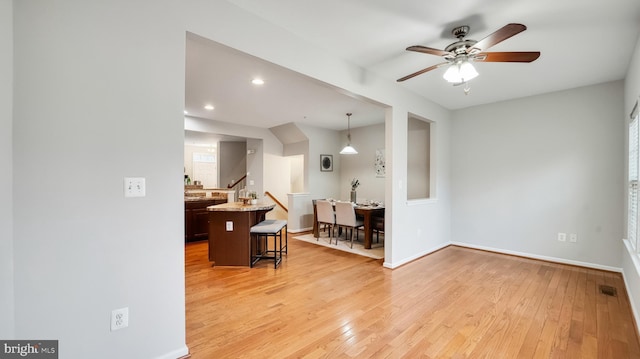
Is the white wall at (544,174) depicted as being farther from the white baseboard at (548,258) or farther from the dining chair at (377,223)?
the dining chair at (377,223)

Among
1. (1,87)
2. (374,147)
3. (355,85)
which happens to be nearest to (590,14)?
(355,85)

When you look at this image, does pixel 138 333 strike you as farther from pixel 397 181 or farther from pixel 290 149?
pixel 290 149

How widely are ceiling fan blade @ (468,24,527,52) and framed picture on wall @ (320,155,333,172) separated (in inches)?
189

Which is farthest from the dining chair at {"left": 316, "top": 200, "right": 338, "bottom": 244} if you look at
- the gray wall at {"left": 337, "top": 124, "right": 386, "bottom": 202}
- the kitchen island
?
the kitchen island

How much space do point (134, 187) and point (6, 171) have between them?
511 mm

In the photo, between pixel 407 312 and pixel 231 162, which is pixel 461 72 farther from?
pixel 231 162

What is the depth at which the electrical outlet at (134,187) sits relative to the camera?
1.58m

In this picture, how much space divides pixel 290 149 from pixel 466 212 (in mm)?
4362

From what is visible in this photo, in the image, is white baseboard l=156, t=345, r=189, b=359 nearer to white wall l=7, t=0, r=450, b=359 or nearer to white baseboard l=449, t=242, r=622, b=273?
white wall l=7, t=0, r=450, b=359

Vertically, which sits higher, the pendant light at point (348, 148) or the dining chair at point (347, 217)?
the pendant light at point (348, 148)

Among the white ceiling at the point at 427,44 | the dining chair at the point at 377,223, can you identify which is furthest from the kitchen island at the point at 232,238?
the dining chair at the point at 377,223

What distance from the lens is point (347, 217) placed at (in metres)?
4.91

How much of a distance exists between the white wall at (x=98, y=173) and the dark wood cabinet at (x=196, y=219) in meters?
3.82
